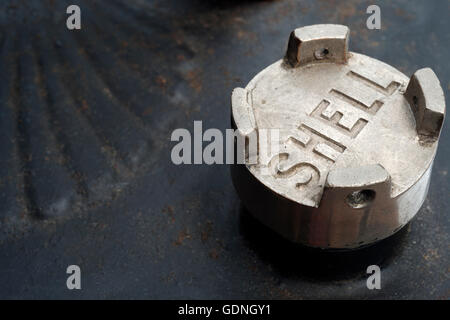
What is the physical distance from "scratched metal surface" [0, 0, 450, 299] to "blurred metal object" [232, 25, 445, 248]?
0.60ft

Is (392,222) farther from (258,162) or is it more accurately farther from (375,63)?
(375,63)

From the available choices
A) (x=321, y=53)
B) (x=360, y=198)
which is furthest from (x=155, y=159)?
(x=360, y=198)

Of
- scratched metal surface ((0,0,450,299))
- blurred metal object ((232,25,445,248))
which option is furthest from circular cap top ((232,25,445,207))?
scratched metal surface ((0,0,450,299))

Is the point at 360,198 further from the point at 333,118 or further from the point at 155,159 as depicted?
the point at 155,159

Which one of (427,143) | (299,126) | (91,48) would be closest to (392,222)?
(427,143)

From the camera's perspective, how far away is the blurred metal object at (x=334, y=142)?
57.7 inches

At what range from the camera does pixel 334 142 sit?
5.19ft

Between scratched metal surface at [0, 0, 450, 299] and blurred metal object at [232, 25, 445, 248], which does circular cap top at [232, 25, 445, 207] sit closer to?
blurred metal object at [232, 25, 445, 248]

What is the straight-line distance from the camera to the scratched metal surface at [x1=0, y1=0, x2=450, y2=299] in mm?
1691

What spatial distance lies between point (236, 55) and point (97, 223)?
2.41 feet

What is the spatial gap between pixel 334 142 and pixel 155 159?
1.86 feet

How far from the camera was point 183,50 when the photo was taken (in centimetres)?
218
